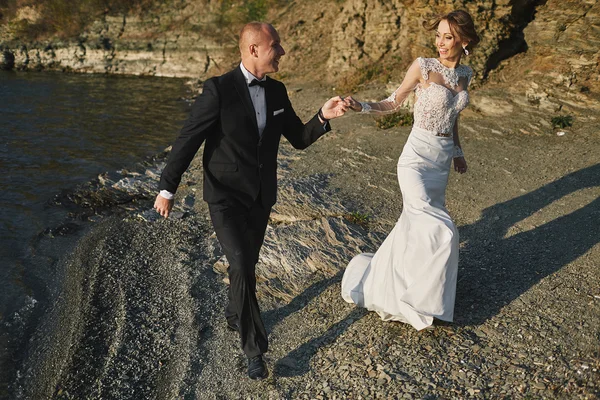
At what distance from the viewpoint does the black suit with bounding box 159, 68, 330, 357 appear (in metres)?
5.01

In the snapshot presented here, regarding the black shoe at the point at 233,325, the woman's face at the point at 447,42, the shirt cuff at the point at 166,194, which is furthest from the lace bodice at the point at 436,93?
the black shoe at the point at 233,325

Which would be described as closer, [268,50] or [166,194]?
[268,50]

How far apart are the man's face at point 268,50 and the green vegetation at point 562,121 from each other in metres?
8.59

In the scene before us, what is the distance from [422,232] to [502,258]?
6.88 feet

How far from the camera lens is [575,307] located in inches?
218

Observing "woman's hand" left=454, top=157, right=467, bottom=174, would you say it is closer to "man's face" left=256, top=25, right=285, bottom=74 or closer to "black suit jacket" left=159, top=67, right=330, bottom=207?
"black suit jacket" left=159, top=67, right=330, bottom=207

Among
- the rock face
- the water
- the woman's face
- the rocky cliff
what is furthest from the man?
the rock face

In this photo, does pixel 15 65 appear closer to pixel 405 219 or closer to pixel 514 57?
pixel 514 57

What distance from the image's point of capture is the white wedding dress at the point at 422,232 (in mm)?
5180

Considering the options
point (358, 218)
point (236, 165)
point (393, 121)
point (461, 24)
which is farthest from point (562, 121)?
point (236, 165)

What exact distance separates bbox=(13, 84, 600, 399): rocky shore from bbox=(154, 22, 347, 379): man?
0.91 meters

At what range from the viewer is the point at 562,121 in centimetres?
1161

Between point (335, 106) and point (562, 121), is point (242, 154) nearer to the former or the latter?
point (335, 106)

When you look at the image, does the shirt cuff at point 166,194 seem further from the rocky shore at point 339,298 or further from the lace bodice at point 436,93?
the lace bodice at point 436,93
